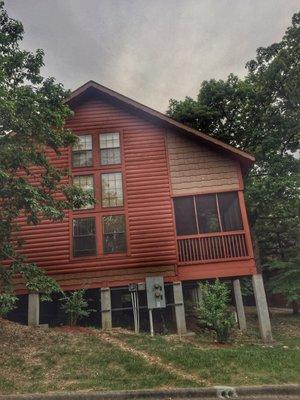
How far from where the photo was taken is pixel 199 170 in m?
17.0

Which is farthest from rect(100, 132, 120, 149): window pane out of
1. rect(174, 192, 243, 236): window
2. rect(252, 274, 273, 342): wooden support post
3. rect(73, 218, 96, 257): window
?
rect(252, 274, 273, 342): wooden support post

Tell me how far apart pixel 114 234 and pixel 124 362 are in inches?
269

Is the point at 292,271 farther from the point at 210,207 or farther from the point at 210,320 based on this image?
the point at 210,320

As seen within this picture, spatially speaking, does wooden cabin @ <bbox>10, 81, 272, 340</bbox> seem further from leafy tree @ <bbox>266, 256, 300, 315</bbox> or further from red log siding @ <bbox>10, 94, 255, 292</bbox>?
leafy tree @ <bbox>266, 256, 300, 315</bbox>

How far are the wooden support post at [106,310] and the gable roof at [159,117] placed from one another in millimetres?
7871

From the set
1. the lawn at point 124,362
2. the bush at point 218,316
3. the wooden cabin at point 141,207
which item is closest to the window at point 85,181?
the wooden cabin at point 141,207

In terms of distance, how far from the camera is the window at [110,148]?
17641 mm

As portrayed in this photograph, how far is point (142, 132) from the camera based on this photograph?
17.9 m

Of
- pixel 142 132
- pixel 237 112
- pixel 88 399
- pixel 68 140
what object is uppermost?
pixel 237 112

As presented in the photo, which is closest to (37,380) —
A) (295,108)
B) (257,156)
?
(257,156)

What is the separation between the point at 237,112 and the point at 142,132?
1062 cm

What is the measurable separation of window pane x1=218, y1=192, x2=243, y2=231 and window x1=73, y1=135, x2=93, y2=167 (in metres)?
6.36

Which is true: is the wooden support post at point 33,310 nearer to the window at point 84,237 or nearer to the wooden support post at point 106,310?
the window at point 84,237

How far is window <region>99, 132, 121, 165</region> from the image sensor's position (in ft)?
57.9
